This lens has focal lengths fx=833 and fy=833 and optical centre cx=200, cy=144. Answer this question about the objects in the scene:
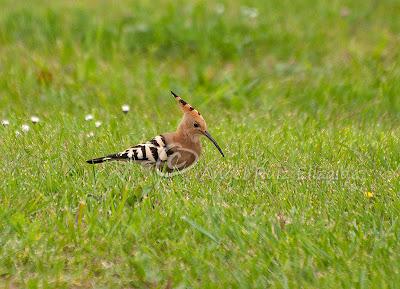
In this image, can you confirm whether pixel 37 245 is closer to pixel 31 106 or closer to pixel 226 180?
pixel 226 180

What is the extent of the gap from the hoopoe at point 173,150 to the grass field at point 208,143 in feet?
0.39

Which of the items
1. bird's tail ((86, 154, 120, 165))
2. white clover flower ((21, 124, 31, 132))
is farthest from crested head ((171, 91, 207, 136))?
white clover flower ((21, 124, 31, 132))

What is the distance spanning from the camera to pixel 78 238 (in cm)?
477

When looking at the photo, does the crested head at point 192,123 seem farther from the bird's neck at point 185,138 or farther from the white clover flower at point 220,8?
the white clover flower at point 220,8

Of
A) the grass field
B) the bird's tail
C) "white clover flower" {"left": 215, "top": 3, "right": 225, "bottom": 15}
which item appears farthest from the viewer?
"white clover flower" {"left": 215, "top": 3, "right": 225, "bottom": 15}

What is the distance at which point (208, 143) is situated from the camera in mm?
6613

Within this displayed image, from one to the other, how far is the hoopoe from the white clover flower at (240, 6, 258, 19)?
4078mm

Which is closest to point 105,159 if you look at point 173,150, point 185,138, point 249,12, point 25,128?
point 173,150

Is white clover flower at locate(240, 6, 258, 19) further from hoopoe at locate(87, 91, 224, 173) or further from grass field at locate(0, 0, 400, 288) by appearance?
hoopoe at locate(87, 91, 224, 173)

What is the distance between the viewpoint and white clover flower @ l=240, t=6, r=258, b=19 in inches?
386

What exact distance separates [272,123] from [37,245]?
3.09m

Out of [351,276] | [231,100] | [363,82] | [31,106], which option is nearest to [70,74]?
[31,106]

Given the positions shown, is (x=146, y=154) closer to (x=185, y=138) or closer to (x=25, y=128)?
(x=185, y=138)

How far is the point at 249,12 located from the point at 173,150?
14.6 ft
